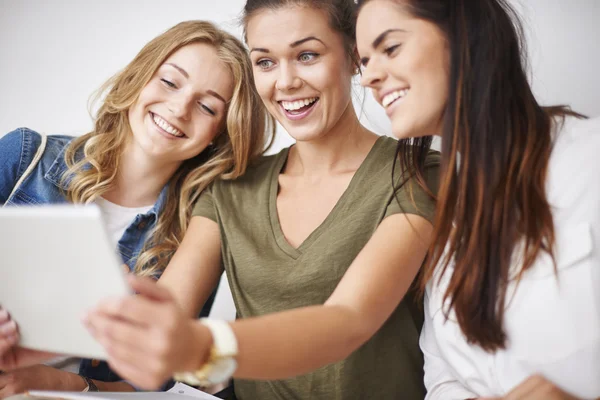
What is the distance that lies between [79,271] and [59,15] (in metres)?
1.78

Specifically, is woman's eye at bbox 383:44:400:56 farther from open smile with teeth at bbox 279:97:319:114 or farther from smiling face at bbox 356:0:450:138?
open smile with teeth at bbox 279:97:319:114

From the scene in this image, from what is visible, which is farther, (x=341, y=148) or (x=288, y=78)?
(x=341, y=148)

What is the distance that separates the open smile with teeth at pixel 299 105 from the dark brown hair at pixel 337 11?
0.52 ft

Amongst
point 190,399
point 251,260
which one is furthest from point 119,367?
point 251,260

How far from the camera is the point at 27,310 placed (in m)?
1.00

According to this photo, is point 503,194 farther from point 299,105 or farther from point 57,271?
point 57,271

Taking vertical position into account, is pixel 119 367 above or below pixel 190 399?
above

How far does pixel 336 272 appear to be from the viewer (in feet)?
4.50

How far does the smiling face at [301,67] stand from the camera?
1432 millimetres

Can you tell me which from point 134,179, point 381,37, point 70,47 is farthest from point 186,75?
point 70,47

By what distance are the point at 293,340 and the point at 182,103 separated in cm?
95

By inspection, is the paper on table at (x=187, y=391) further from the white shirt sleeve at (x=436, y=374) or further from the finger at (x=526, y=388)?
the finger at (x=526, y=388)

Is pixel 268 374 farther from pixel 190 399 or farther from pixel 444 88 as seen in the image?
pixel 444 88

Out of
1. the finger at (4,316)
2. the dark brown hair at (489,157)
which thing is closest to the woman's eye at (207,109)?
the dark brown hair at (489,157)
